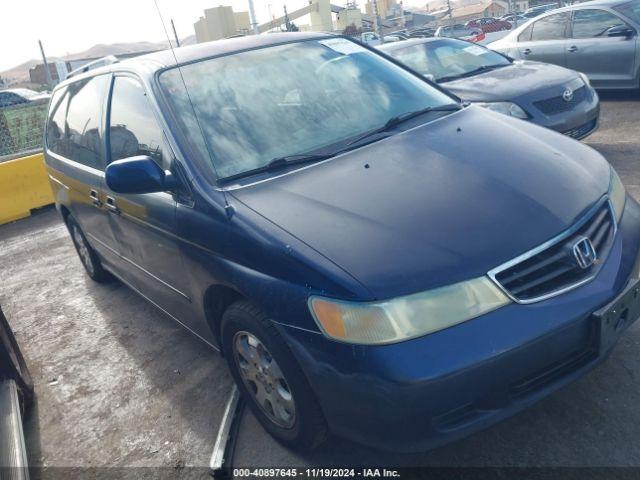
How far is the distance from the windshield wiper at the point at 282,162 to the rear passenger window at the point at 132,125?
1.47ft

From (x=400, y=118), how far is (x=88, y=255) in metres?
3.33

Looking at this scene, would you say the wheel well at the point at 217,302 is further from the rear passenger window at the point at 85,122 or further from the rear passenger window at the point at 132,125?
the rear passenger window at the point at 85,122

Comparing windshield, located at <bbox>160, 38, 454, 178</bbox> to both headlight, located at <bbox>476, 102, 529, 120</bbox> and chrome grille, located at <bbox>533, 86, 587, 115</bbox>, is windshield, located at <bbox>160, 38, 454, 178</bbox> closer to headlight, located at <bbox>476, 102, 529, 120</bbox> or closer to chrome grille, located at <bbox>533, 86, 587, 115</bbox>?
headlight, located at <bbox>476, 102, 529, 120</bbox>

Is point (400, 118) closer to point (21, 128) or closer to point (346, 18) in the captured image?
point (21, 128)

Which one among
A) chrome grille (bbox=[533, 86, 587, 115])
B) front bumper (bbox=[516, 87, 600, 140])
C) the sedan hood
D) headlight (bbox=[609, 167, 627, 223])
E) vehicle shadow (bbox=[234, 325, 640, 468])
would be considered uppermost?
the sedan hood

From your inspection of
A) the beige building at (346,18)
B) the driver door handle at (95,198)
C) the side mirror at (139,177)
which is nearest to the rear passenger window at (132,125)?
the side mirror at (139,177)

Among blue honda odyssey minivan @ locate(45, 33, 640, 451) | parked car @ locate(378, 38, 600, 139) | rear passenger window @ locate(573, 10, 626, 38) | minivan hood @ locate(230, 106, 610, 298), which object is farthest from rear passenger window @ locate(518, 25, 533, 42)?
minivan hood @ locate(230, 106, 610, 298)

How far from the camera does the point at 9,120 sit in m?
12.8

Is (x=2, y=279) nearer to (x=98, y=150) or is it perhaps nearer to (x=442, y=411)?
(x=98, y=150)

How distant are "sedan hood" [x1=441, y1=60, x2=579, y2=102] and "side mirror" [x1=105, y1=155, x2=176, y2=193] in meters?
4.14

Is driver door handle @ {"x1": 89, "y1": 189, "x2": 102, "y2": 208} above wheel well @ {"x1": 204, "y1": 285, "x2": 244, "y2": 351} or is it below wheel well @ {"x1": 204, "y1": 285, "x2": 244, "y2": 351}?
above

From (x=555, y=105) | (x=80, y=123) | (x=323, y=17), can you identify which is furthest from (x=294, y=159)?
(x=323, y=17)

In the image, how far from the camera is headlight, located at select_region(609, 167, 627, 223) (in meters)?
2.52

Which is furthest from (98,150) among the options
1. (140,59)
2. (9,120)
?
(9,120)
